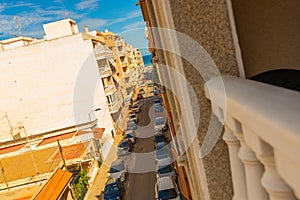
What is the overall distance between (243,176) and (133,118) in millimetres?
24864

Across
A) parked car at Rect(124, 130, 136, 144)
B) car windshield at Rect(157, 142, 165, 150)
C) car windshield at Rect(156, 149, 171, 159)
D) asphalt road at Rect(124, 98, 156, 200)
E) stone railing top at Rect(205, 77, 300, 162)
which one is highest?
stone railing top at Rect(205, 77, 300, 162)

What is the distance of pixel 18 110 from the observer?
20812 mm

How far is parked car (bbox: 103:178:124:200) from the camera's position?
12.7 m

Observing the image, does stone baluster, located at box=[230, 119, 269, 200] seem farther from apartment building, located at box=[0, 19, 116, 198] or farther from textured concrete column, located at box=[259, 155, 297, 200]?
apartment building, located at box=[0, 19, 116, 198]


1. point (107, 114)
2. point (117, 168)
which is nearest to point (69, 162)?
point (117, 168)

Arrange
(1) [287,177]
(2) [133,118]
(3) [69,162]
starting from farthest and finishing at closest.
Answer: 1. (2) [133,118]
2. (3) [69,162]
3. (1) [287,177]

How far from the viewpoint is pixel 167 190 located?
11.8 meters

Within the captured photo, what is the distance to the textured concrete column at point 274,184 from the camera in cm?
81

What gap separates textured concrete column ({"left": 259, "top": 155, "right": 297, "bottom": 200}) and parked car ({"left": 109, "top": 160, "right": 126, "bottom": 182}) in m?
14.1

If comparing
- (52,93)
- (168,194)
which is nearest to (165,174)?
(168,194)

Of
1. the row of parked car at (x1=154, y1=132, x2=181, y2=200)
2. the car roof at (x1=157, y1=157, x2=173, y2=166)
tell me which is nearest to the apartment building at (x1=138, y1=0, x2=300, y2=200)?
the row of parked car at (x1=154, y1=132, x2=181, y2=200)

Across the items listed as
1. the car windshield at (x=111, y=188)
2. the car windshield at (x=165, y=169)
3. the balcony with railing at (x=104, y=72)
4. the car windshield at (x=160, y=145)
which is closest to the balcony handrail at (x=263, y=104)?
the car windshield at (x=111, y=188)

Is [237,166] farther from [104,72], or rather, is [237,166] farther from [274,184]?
Answer: [104,72]

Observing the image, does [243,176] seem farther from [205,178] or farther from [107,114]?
[107,114]
